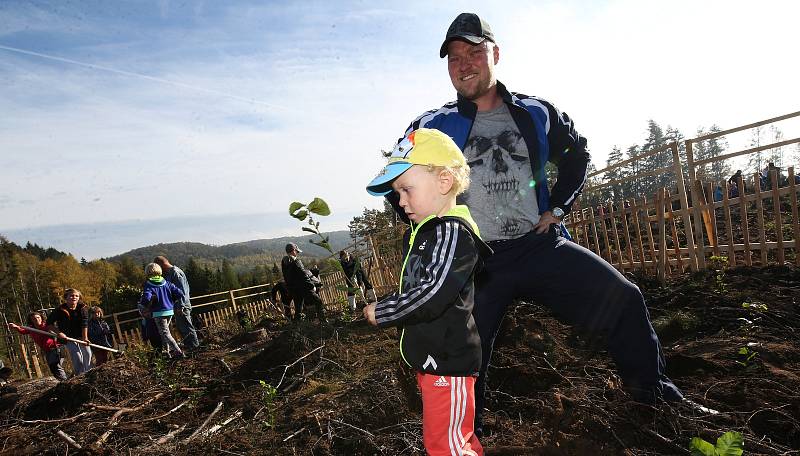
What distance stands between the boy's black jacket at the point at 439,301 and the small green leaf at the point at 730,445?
82cm

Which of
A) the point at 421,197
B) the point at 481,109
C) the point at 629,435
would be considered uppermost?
the point at 481,109

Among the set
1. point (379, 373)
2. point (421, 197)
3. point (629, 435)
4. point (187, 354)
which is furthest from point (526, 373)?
point (187, 354)

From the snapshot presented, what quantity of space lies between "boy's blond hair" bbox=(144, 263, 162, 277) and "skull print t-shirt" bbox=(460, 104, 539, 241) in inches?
245

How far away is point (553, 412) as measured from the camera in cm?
192

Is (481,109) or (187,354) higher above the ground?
(481,109)

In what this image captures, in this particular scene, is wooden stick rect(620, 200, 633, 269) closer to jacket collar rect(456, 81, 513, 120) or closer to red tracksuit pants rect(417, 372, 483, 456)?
jacket collar rect(456, 81, 513, 120)

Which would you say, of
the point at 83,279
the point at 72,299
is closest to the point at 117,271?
the point at 83,279

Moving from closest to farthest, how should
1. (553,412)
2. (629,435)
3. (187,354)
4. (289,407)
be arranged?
(629,435) < (553,412) < (289,407) < (187,354)

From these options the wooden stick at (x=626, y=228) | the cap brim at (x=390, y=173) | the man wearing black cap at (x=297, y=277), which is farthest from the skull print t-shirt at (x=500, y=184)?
the man wearing black cap at (x=297, y=277)

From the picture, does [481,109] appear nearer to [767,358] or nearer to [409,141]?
[409,141]

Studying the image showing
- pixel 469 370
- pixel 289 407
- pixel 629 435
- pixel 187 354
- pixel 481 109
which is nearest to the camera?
pixel 469 370

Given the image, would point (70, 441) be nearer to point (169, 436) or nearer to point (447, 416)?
point (169, 436)

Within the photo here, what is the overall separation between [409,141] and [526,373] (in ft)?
6.35

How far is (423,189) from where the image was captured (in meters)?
1.49
